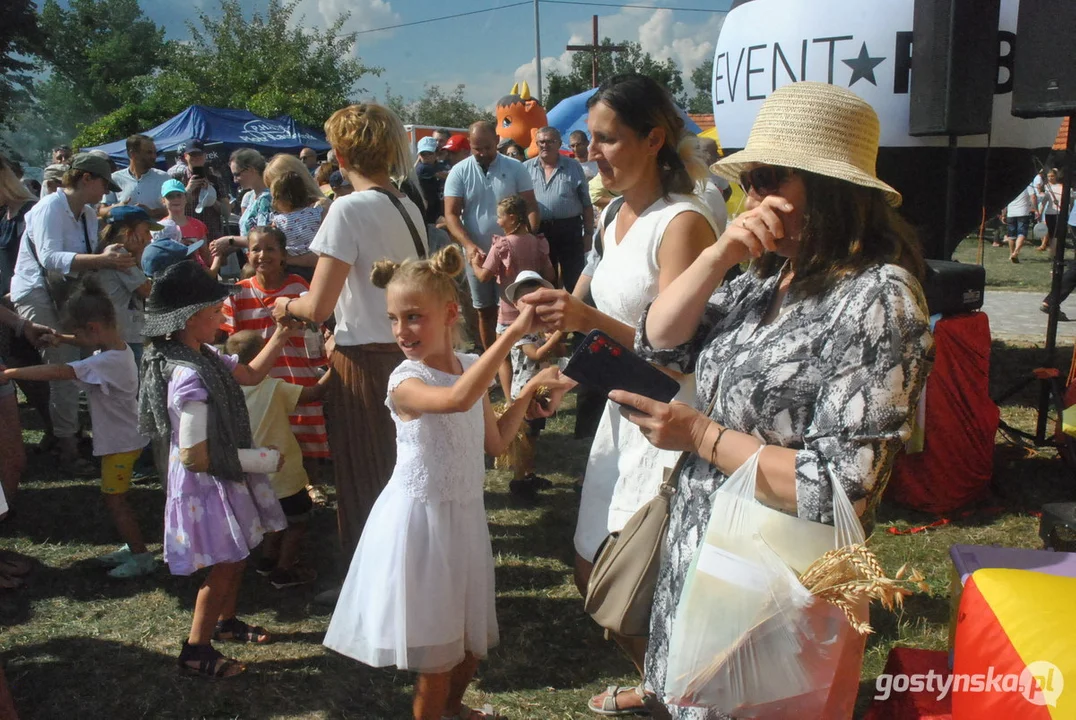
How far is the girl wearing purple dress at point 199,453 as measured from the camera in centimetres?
306

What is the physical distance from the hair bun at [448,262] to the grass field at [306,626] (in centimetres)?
157

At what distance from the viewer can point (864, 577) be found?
4.68 ft

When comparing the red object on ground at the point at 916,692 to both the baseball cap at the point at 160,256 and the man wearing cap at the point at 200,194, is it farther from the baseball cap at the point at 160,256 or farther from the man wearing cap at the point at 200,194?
the man wearing cap at the point at 200,194

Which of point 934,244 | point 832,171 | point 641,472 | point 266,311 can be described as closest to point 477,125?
point 266,311

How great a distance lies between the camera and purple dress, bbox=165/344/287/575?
10.2 feet

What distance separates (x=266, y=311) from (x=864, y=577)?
3.72 m

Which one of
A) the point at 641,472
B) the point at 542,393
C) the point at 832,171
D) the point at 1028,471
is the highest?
the point at 832,171

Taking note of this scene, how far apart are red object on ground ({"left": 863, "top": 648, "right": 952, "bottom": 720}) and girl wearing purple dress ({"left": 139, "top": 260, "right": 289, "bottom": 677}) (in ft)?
7.41

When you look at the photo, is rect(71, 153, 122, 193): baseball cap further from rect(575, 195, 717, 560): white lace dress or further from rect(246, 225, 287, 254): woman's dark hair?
rect(575, 195, 717, 560): white lace dress

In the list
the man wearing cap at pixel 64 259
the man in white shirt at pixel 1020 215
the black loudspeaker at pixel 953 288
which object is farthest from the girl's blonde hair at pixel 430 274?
the man in white shirt at pixel 1020 215

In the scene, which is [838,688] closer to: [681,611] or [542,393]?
[681,611]

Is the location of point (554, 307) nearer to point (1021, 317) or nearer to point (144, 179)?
point (144, 179)

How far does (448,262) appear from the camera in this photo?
8.40 ft

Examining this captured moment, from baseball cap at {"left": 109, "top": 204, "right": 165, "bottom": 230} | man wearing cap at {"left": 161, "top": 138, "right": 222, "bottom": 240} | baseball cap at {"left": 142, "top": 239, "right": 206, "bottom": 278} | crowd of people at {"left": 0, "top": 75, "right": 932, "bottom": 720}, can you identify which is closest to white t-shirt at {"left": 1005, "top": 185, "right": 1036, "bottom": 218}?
man wearing cap at {"left": 161, "top": 138, "right": 222, "bottom": 240}
